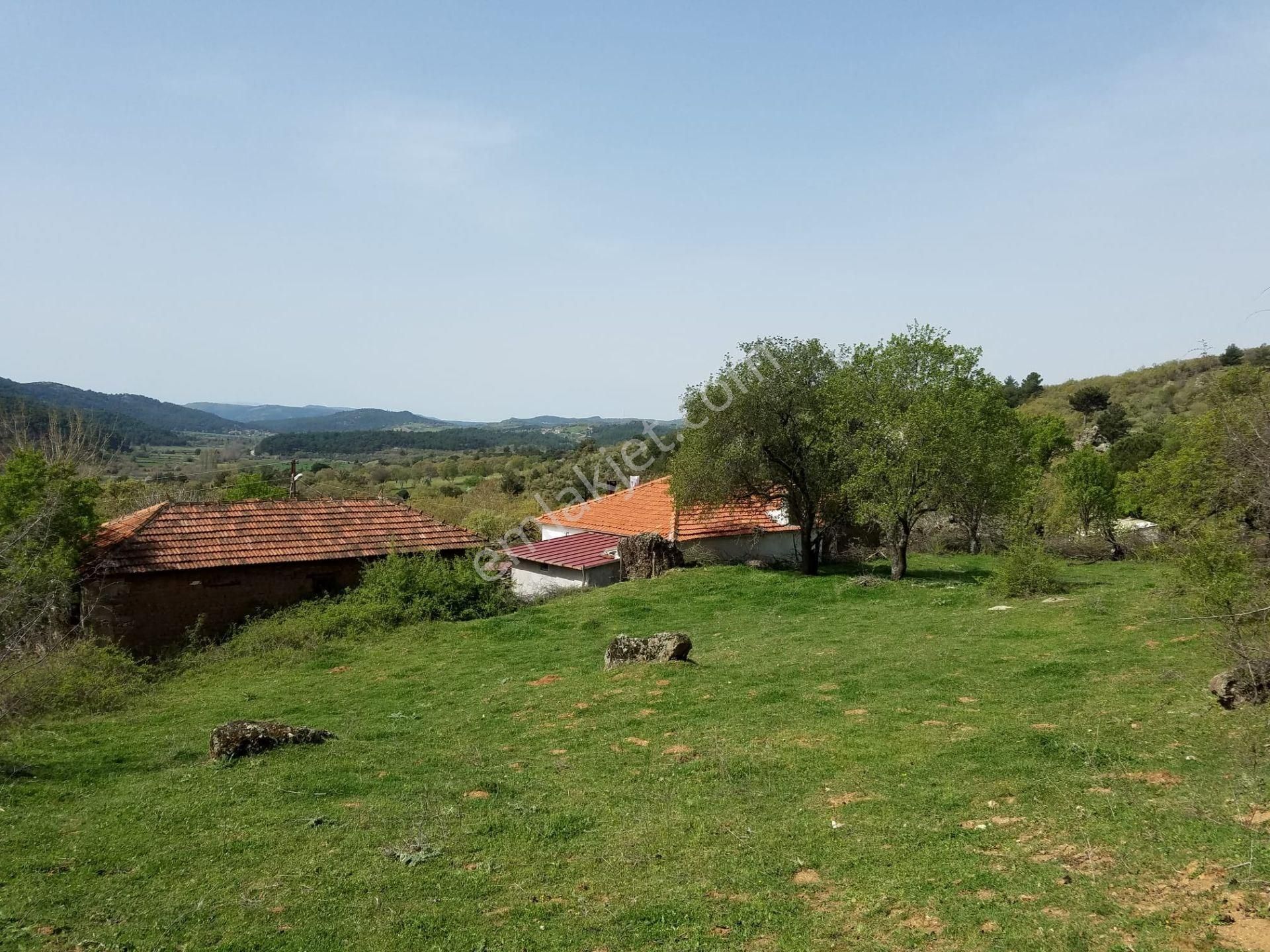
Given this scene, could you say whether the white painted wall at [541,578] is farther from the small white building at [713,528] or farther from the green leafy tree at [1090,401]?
the green leafy tree at [1090,401]

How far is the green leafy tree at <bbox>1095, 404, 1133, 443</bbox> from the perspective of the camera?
46.3 m

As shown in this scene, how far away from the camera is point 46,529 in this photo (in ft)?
56.9

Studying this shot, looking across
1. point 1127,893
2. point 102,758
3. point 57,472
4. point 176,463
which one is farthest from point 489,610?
point 176,463

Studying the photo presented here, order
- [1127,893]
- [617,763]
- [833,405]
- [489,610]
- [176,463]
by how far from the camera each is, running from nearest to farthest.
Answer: [1127,893], [617,763], [489,610], [833,405], [176,463]

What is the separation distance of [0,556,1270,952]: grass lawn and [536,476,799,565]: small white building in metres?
14.7

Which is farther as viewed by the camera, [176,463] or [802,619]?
[176,463]

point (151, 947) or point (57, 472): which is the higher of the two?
point (57, 472)

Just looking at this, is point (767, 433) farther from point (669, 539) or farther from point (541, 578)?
point (541, 578)

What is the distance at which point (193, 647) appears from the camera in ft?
66.0

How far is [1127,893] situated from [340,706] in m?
12.7

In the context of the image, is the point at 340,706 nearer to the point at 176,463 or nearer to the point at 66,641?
the point at 66,641

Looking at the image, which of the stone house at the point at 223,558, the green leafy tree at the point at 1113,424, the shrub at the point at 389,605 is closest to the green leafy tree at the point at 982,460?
the shrub at the point at 389,605

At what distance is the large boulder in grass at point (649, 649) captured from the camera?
1474 cm

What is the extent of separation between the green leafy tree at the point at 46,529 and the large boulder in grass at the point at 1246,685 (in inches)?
754
